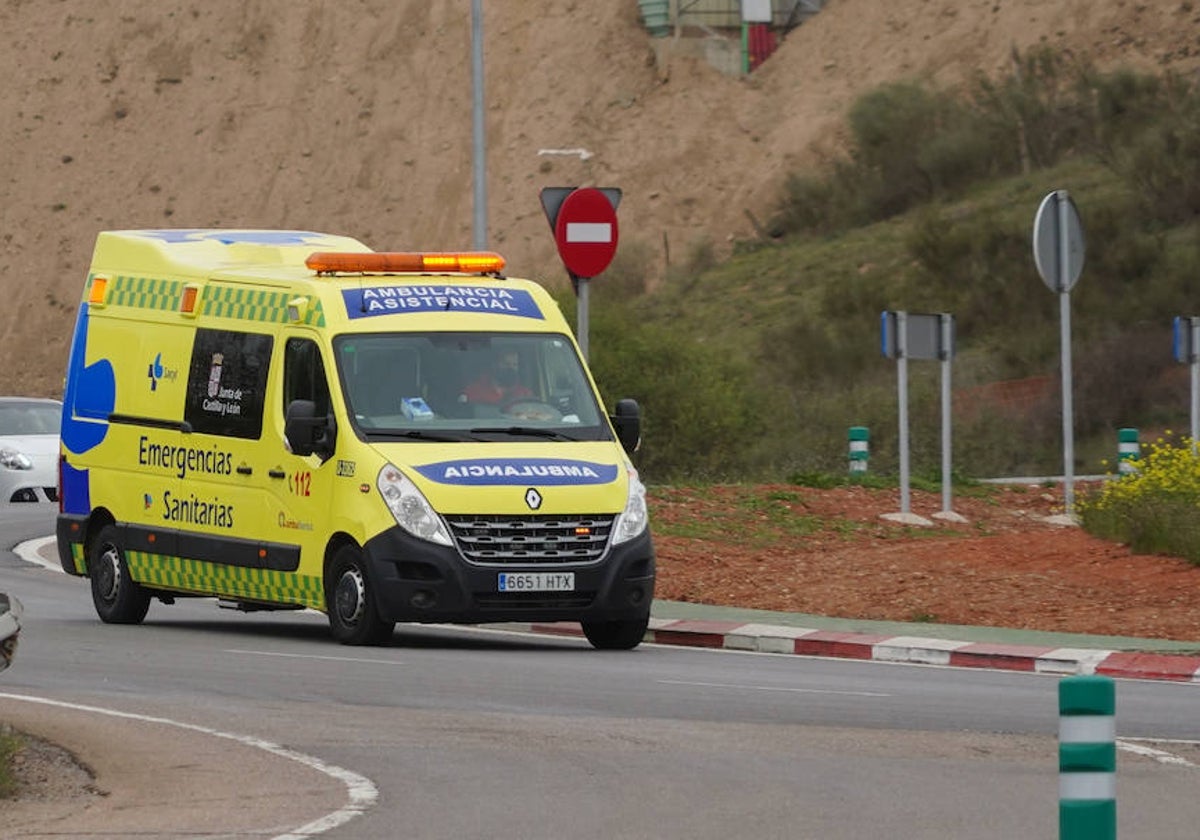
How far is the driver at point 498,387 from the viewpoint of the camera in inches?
703

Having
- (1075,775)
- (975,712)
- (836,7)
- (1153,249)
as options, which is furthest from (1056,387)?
(1075,775)

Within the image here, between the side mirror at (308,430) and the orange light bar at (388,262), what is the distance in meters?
1.16

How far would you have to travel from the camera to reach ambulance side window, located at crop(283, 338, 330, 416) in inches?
701

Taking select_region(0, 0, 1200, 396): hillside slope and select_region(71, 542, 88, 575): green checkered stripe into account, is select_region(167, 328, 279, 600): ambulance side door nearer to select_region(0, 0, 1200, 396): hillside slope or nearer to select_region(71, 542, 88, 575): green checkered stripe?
select_region(71, 542, 88, 575): green checkered stripe

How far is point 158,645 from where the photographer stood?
1786 cm

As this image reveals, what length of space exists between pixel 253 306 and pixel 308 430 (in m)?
1.46

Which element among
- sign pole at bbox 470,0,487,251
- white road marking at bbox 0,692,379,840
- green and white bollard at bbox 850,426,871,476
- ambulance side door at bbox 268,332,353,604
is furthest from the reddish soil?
white road marking at bbox 0,692,379,840

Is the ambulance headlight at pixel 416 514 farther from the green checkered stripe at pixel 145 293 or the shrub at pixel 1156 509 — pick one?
the shrub at pixel 1156 509

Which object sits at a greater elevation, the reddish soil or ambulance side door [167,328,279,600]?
ambulance side door [167,328,279,600]

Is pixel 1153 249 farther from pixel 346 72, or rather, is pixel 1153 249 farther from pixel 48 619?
pixel 48 619

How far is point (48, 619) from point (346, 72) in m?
56.8

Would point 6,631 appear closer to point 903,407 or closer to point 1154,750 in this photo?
point 1154,750

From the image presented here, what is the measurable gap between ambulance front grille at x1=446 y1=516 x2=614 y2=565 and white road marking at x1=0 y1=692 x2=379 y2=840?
11.0ft

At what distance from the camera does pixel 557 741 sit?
12578mm
